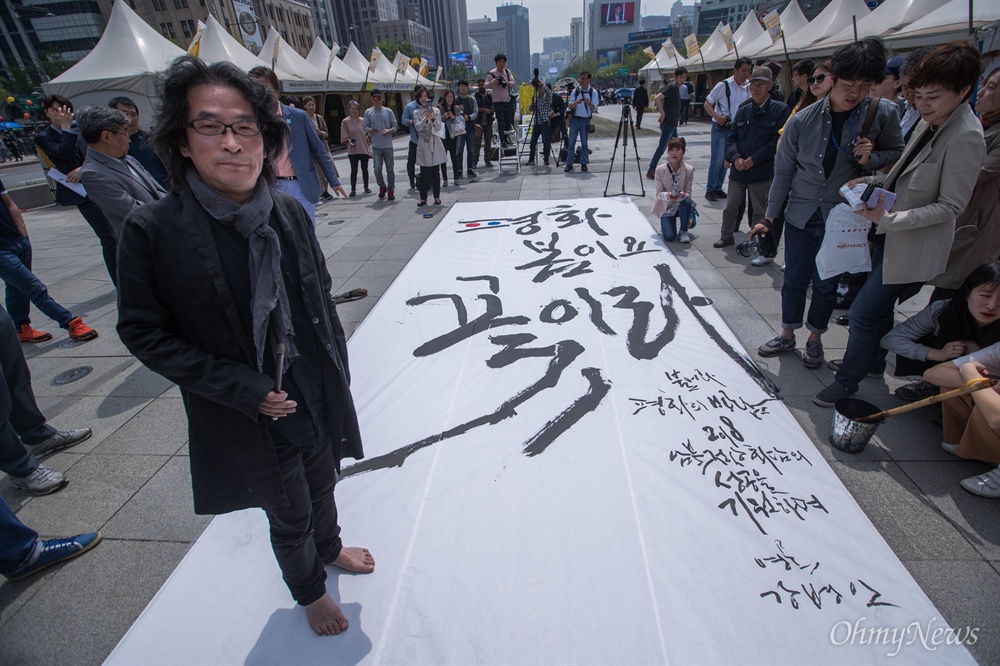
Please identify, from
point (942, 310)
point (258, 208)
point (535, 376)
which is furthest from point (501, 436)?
point (942, 310)

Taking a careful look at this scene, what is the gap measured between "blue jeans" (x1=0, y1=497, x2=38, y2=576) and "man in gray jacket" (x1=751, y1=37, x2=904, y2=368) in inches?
143

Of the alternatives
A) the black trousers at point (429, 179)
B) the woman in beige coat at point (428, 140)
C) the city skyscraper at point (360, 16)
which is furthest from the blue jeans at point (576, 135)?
the city skyscraper at point (360, 16)

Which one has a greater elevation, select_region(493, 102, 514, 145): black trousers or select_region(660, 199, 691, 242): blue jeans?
select_region(493, 102, 514, 145): black trousers

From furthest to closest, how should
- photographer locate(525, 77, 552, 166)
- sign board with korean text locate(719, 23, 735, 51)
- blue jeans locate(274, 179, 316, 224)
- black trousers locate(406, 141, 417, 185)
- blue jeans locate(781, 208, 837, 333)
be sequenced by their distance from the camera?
1. sign board with korean text locate(719, 23, 735, 51)
2. photographer locate(525, 77, 552, 166)
3. black trousers locate(406, 141, 417, 185)
4. blue jeans locate(274, 179, 316, 224)
5. blue jeans locate(781, 208, 837, 333)

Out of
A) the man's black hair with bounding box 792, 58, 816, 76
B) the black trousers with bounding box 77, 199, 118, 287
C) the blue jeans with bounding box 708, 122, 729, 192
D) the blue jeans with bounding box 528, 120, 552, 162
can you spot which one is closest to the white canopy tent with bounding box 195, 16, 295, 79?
the blue jeans with bounding box 528, 120, 552, 162

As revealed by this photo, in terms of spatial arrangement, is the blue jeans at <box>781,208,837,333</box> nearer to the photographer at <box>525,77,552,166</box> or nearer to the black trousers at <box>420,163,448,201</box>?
the black trousers at <box>420,163,448,201</box>

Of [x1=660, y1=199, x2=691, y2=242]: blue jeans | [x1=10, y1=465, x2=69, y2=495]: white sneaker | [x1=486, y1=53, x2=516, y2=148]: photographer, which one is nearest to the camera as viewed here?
[x1=10, y1=465, x2=69, y2=495]: white sneaker

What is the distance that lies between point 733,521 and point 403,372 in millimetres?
1897

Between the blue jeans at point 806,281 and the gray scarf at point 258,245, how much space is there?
111 inches

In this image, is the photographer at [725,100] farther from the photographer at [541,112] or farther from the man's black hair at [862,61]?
the man's black hair at [862,61]

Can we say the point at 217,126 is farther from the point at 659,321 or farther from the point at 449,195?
the point at 449,195

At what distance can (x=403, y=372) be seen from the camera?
2.90m

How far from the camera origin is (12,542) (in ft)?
5.57

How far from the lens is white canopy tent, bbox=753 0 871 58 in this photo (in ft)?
40.4
